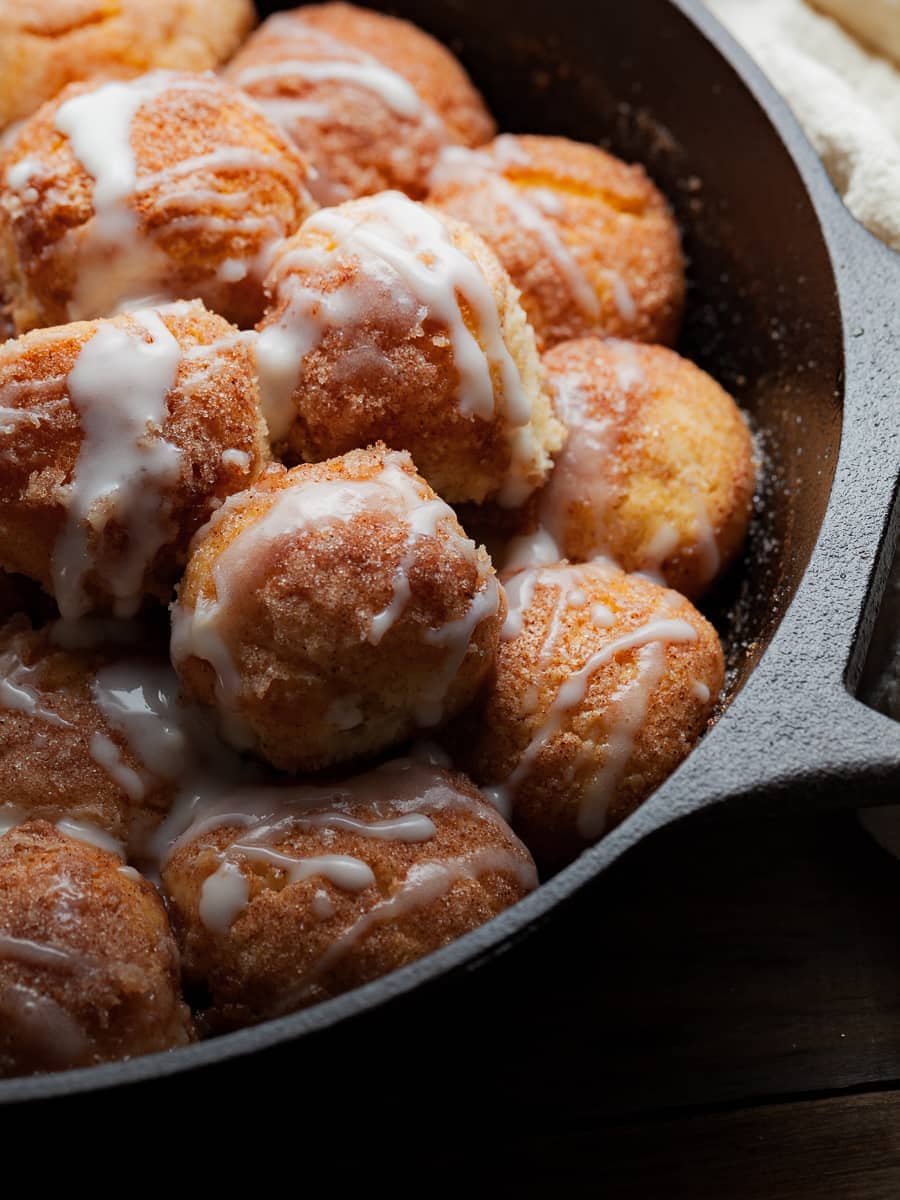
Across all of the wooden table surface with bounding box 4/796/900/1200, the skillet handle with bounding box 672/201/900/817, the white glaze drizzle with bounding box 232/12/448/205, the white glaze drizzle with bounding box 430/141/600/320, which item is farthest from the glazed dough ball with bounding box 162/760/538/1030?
the white glaze drizzle with bounding box 232/12/448/205

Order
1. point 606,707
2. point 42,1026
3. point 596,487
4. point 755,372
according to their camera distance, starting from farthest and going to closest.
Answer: point 755,372, point 596,487, point 606,707, point 42,1026

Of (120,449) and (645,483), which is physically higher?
(645,483)

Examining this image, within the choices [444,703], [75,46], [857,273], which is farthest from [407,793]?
[75,46]

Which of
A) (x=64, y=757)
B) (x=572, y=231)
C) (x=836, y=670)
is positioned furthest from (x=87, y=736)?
(x=572, y=231)

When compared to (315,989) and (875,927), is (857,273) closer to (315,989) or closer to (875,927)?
(875,927)

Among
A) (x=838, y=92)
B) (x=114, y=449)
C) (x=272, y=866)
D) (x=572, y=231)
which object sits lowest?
(x=272, y=866)

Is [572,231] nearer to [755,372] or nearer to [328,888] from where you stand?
[755,372]
